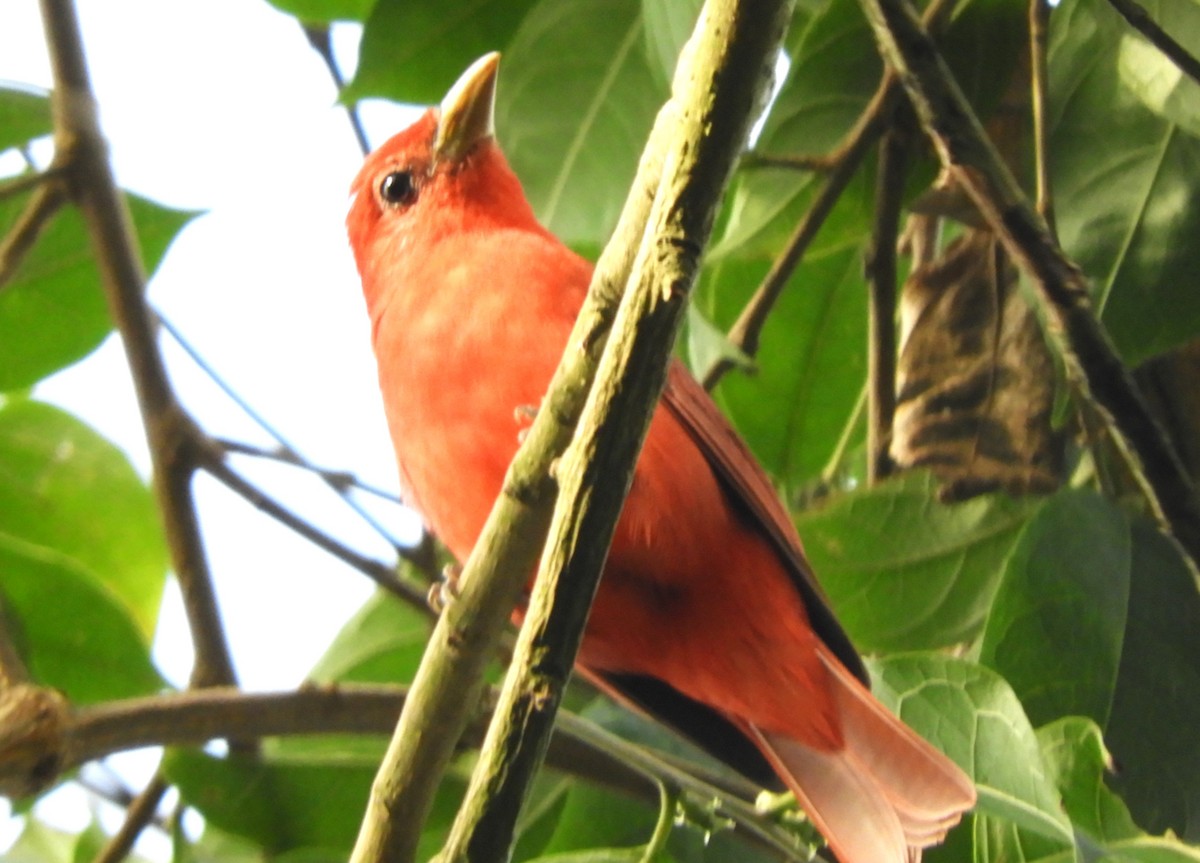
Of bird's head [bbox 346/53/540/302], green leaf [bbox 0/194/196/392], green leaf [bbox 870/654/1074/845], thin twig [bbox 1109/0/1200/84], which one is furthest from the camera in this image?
bird's head [bbox 346/53/540/302]

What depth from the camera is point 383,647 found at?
286 centimetres

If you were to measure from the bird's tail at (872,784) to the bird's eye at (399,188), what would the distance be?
1.46 meters

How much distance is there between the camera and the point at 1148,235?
7.72 ft

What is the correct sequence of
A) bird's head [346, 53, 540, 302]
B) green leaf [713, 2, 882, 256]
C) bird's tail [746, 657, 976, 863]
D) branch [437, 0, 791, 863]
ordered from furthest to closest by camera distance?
1. bird's head [346, 53, 540, 302]
2. green leaf [713, 2, 882, 256]
3. bird's tail [746, 657, 976, 863]
4. branch [437, 0, 791, 863]

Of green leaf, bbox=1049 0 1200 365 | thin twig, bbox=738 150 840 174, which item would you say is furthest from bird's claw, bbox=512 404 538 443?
green leaf, bbox=1049 0 1200 365

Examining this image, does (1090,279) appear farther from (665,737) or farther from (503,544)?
(503,544)

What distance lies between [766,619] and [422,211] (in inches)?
49.9

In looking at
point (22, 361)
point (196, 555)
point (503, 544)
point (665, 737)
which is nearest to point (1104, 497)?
point (665, 737)

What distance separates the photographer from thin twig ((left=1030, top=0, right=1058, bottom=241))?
2.39 m

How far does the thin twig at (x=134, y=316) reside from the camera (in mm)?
2498

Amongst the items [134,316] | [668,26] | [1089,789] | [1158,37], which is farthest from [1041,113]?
[134,316]

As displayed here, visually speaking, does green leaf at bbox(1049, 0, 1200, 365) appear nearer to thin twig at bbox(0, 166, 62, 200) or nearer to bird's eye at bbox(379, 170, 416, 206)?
bird's eye at bbox(379, 170, 416, 206)

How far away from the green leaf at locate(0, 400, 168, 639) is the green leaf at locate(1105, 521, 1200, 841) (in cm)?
190

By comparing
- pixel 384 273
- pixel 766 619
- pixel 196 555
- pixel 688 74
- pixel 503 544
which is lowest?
pixel 766 619
